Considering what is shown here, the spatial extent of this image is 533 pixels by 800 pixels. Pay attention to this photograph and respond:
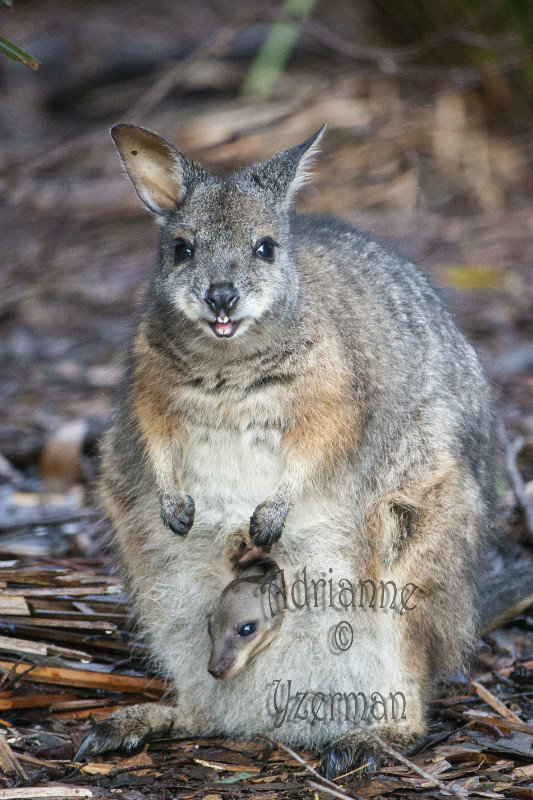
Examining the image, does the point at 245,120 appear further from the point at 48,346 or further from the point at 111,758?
the point at 111,758

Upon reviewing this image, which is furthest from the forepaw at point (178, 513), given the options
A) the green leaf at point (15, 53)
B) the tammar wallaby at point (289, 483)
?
the green leaf at point (15, 53)

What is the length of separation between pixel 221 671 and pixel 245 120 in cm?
562

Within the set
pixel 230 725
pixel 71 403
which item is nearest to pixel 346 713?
pixel 230 725

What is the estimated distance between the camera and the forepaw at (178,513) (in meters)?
3.26

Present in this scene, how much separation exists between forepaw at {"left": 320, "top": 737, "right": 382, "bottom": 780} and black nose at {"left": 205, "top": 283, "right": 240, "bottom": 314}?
4.55ft

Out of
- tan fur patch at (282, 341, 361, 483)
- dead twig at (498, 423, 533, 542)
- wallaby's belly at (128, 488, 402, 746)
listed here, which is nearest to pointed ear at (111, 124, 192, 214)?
tan fur patch at (282, 341, 361, 483)

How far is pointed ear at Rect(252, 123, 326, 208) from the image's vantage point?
3.33 m

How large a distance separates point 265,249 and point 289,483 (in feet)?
2.48

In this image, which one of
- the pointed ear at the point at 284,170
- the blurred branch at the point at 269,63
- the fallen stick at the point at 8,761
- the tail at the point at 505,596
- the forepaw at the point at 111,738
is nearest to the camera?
the fallen stick at the point at 8,761

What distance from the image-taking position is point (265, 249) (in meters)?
3.21

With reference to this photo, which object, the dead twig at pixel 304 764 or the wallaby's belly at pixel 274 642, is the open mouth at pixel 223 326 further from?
the dead twig at pixel 304 764

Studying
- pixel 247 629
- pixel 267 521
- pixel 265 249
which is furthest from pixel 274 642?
pixel 265 249

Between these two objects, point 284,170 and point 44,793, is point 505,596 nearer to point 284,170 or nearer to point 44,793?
point 284,170

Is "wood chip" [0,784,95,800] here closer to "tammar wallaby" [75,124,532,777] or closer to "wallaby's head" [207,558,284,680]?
"tammar wallaby" [75,124,532,777]
